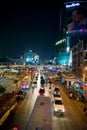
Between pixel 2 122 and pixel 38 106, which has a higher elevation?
pixel 38 106

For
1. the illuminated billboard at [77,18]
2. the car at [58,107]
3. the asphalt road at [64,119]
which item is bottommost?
the asphalt road at [64,119]

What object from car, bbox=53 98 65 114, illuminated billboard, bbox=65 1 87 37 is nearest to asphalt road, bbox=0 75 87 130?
car, bbox=53 98 65 114

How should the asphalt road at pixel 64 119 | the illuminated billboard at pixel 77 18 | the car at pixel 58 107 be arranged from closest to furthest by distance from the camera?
1. the asphalt road at pixel 64 119
2. the car at pixel 58 107
3. the illuminated billboard at pixel 77 18

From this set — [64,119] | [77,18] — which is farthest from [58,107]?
[77,18]

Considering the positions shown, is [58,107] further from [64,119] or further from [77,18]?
[77,18]

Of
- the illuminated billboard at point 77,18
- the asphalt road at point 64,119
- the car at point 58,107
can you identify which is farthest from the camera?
the illuminated billboard at point 77,18

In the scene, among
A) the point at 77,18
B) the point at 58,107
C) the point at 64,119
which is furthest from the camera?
the point at 77,18

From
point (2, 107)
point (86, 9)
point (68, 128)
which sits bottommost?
point (68, 128)

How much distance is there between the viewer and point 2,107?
23609mm

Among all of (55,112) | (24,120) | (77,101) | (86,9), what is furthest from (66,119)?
(86,9)

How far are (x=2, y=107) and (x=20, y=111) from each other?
801cm

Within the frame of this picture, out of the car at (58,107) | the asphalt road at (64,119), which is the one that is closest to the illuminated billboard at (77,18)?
the asphalt road at (64,119)

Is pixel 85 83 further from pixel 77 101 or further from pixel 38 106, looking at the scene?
pixel 38 106

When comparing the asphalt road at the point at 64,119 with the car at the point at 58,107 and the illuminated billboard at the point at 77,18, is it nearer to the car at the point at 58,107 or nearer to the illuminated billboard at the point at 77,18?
the car at the point at 58,107
